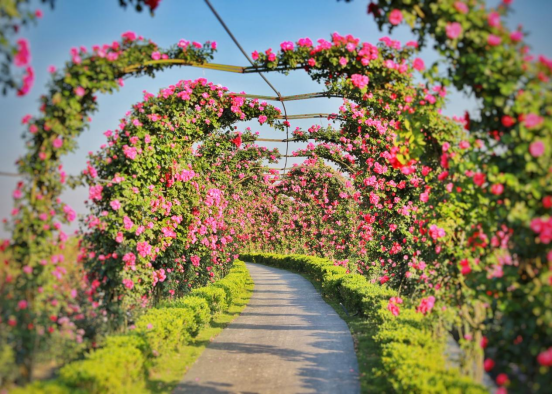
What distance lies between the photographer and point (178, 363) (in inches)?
241

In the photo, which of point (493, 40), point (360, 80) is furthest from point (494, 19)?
point (360, 80)

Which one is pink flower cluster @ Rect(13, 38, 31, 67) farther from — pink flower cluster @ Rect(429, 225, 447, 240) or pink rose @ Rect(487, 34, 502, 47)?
pink flower cluster @ Rect(429, 225, 447, 240)

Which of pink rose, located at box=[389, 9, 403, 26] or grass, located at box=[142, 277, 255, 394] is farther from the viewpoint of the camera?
grass, located at box=[142, 277, 255, 394]

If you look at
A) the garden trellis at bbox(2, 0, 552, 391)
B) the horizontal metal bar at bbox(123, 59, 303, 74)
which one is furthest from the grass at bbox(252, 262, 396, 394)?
the horizontal metal bar at bbox(123, 59, 303, 74)

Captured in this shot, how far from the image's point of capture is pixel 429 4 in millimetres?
3967

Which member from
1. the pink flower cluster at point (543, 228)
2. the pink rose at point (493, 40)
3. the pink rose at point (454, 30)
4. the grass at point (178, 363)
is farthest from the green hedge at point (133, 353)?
the pink rose at point (493, 40)

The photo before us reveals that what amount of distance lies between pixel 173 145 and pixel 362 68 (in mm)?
3352

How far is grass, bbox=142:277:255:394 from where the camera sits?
5.18 metres

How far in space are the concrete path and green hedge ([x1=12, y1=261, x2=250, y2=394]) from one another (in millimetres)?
443

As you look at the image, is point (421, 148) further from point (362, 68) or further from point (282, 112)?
point (282, 112)

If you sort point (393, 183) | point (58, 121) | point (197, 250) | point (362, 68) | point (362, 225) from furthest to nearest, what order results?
point (362, 225), point (197, 250), point (393, 183), point (362, 68), point (58, 121)

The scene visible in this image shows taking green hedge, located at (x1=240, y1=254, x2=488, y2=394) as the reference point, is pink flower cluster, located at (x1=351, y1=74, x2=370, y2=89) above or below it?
above

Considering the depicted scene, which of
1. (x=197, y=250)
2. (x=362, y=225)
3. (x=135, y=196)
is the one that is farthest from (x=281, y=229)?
(x=135, y=196)

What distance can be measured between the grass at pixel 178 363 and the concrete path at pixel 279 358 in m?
0.11
